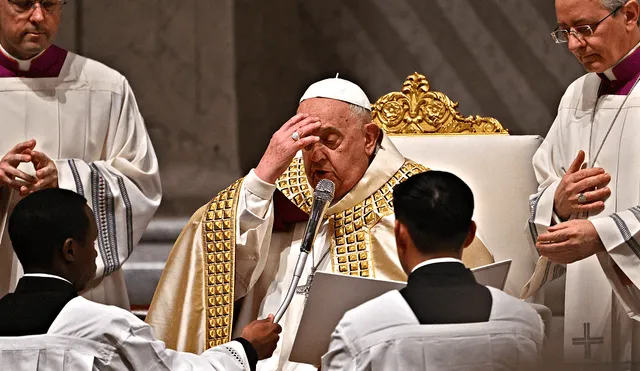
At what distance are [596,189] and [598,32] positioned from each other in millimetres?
497

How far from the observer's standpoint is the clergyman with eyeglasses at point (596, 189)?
3744 mm

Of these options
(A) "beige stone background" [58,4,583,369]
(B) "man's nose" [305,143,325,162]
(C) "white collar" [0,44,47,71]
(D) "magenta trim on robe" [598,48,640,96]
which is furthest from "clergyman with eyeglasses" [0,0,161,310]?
(D) "magenta trim on robe" [598,48,640,96]

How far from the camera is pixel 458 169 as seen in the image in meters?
4.70

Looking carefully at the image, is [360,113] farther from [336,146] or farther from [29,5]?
[29,5]

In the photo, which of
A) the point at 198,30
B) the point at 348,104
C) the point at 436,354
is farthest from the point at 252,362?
the point at 198,30

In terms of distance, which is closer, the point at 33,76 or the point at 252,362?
the point at 252,362

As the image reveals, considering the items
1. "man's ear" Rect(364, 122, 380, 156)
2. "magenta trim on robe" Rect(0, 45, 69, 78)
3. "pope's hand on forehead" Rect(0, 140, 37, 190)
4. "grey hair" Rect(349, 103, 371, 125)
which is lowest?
"pope's hand on forehead" Rect(0, 140, 37, 190)

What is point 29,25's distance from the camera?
13.9 feet

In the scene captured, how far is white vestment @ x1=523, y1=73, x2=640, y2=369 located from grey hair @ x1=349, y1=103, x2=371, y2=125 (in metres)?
0.60

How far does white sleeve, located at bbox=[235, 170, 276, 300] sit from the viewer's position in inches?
159

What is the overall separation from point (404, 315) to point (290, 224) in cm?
154

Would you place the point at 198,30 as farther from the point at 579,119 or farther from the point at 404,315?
the point at 404,315

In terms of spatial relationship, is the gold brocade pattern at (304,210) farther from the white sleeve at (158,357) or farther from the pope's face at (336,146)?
the white sleeve at (158,357)

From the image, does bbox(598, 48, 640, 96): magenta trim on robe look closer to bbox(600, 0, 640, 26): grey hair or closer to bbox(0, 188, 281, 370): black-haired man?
bbox(600, 0, 640, 26): grey hair
